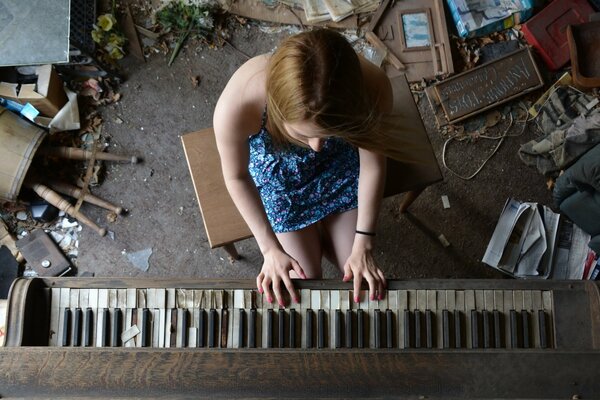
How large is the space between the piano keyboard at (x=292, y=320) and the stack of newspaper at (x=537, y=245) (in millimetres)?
971

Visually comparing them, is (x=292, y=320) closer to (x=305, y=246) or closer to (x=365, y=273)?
(x=365, y=273)

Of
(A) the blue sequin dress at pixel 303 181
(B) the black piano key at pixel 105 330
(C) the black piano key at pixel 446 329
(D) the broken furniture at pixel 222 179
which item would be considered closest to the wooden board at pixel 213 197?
(D) the broken furniture at pixel 222 179

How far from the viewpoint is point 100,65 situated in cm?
259

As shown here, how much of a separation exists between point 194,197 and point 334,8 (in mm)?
1207

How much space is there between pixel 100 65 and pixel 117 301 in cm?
151

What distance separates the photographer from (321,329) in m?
1.49

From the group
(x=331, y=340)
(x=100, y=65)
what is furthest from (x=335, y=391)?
(x=100, y=65)

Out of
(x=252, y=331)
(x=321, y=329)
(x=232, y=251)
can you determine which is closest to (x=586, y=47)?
(x=232, y=251)

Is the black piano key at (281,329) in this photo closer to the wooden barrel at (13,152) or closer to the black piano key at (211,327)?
the black piano key at (211,327)

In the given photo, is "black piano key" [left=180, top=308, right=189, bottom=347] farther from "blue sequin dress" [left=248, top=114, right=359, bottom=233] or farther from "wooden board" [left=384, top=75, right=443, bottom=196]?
"wooden board" [left=384, top=75, right=443, bottom=196]

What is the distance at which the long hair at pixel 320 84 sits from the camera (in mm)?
1189

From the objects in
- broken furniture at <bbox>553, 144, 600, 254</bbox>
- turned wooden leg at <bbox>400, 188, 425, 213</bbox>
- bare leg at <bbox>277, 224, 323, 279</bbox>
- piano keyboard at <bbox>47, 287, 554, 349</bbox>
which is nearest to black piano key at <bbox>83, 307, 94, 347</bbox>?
piano keyboard at <bbox>47, 287, 554, 349</bbox>

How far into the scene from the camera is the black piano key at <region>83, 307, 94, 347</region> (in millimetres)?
1491

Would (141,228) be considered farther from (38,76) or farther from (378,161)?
(378,161)
